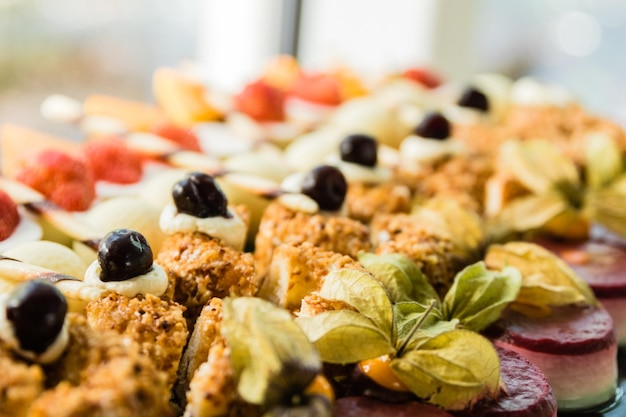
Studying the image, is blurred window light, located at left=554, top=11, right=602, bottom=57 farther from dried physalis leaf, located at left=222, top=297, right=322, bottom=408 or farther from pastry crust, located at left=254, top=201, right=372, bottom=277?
dried physalis leaf, located at left=222, top=297, right=322, bottom=408

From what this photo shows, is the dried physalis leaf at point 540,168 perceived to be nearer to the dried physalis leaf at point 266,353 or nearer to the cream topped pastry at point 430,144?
the cream topped pastry at point 430,144

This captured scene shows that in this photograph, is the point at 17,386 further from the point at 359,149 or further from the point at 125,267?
the point at 359,149

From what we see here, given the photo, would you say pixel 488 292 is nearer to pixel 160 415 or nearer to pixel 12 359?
pixel 160 415

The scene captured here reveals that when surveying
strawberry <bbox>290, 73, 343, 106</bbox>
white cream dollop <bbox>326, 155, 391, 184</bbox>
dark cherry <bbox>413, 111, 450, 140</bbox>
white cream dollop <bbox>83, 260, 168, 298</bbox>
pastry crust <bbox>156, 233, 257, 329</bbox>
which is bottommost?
pastry crust <bbox>156, 233, 257, 329</bbox>

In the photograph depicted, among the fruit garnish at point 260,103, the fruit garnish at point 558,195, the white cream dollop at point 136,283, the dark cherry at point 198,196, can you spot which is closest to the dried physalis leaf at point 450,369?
the white cream dollop at point 136,283

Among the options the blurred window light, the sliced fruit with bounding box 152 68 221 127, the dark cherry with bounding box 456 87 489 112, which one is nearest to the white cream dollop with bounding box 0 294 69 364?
the sliced fruit with bounding box 152 68 221 127

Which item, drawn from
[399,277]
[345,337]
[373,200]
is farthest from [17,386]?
[373,200]
